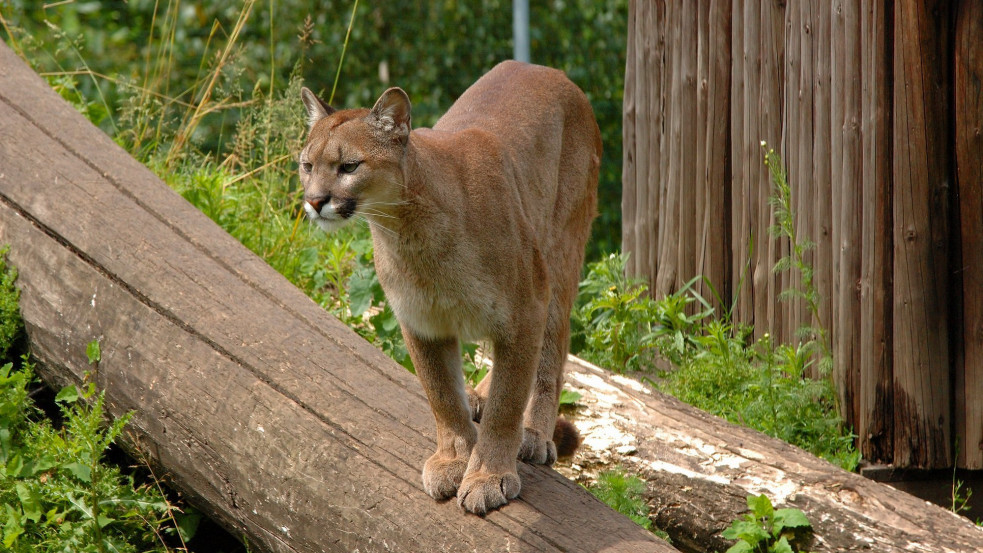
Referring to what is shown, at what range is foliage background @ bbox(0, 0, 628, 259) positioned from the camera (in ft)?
33.8

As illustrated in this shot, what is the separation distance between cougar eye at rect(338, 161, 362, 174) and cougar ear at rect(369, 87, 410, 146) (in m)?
0.16

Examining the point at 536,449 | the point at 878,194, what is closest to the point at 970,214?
the point at 878,194

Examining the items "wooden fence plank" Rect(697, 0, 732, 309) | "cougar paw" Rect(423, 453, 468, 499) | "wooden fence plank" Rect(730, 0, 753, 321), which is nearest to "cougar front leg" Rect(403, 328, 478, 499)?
"cougar paw" Rect(423, 453, 468, 499)

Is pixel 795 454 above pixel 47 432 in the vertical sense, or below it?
below

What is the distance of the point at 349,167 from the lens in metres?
3.49

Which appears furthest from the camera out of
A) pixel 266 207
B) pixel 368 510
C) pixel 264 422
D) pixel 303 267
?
pixel 266 207

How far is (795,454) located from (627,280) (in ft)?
7.00

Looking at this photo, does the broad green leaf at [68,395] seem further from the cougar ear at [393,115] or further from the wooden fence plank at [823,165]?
the wooden fence plank at [823,165]

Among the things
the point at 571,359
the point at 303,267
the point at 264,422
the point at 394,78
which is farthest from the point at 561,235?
the point at 394,78

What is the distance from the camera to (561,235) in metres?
4.41

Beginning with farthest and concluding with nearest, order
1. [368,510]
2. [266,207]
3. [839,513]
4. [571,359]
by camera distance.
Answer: [266,207], [571,359], [839,513], [368,510]

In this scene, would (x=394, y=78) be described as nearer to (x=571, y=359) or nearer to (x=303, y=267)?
(x=303, y=267)

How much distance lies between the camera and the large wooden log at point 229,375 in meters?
3.49

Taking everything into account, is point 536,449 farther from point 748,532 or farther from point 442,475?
point 748,532
